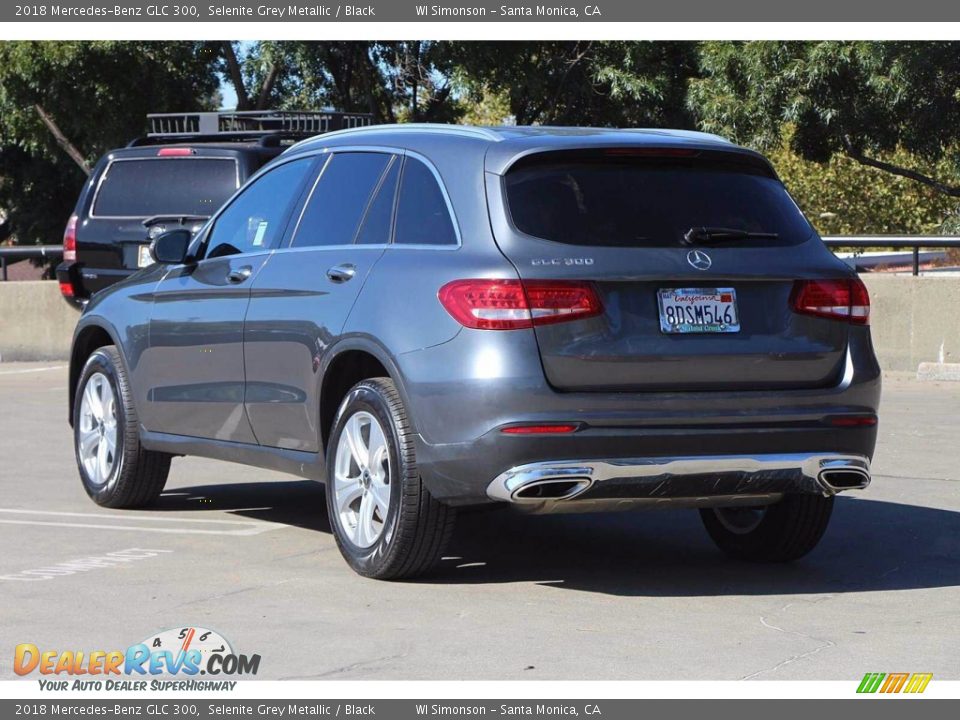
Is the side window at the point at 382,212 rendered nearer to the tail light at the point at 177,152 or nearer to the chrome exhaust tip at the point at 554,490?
the chrome exhaust tip at the point at 554,490

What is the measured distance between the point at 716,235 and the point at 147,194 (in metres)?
8.37

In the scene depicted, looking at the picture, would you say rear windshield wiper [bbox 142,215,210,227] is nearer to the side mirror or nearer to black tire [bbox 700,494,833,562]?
the side mirror

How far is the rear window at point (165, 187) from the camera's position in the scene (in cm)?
1366

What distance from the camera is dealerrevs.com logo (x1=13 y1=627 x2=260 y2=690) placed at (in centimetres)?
528

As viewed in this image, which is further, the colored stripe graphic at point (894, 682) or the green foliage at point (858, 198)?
the green foliage at point (858, 198)

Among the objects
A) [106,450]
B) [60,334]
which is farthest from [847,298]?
[60,334]

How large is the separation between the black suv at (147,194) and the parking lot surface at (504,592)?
435 cm

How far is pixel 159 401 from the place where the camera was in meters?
8.48

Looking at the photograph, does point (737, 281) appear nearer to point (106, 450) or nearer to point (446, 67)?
point (106, 450)

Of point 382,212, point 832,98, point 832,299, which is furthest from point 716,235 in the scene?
point 832,98

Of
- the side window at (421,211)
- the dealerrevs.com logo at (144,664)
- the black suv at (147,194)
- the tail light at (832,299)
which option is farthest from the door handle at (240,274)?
the black suv at (147,194)

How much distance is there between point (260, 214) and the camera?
802 centimetres

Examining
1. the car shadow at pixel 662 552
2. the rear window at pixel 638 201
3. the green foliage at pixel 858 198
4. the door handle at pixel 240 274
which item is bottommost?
the green foliage at pixel 858 198
